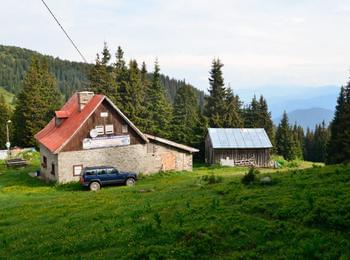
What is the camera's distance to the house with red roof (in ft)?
123

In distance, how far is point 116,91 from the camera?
220 feet

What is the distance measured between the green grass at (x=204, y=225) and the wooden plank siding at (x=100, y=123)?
1415 cm

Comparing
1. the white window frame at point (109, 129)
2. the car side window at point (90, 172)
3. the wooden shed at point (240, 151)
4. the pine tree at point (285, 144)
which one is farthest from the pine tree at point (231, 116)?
the car side window at point (90, 172)

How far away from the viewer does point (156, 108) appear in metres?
70.1

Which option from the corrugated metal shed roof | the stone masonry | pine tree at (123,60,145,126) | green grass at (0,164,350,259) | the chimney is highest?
pine tree at (123,60,145,126)

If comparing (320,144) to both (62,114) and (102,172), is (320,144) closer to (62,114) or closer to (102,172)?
(62,114)

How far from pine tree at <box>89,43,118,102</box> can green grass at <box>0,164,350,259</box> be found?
44315 millimetres

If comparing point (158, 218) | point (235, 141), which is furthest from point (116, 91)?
point (158, 218)

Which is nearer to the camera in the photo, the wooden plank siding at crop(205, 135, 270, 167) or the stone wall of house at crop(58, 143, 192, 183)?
the stone wall of house at crop(58, 143, 192, 183)

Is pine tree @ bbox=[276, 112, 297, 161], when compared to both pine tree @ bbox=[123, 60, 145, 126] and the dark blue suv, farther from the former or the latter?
the dark blue suv

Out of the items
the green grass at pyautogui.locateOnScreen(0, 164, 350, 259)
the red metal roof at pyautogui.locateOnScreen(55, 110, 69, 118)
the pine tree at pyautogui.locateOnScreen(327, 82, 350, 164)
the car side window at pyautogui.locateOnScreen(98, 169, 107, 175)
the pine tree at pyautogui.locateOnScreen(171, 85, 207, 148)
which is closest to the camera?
the green grass at pyautogui.locateOnScreen(0, 164, 350, 259)

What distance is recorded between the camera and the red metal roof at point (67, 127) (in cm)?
3794

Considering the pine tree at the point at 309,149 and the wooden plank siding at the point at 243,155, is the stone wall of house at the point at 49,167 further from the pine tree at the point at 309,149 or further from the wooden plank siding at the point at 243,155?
the pine tree at the point at 309,149

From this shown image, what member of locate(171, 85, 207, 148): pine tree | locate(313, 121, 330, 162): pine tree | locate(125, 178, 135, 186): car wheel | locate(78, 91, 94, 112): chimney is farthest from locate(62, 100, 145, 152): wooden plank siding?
locate(313, 121, 330, 162): pine tree
